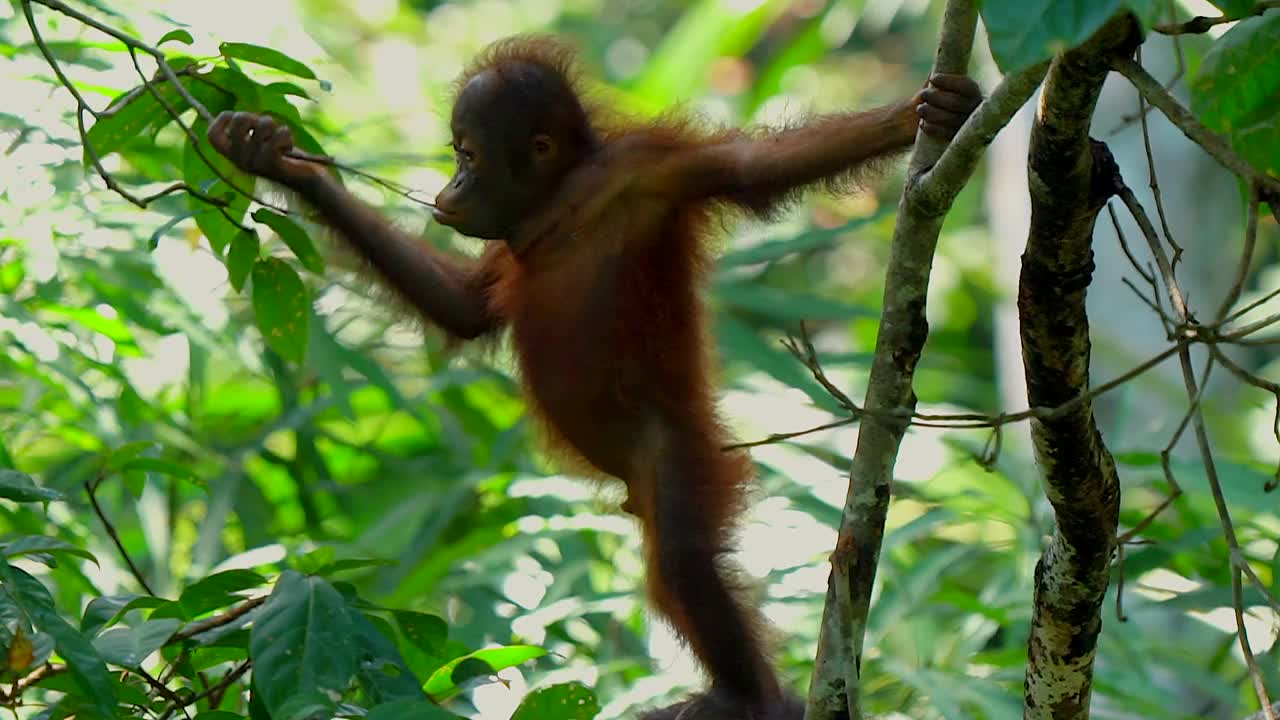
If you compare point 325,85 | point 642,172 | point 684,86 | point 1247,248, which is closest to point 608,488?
point 642,172

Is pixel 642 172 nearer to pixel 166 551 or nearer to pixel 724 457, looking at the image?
pixel 724 457

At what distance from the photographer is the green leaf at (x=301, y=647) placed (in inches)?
89.3

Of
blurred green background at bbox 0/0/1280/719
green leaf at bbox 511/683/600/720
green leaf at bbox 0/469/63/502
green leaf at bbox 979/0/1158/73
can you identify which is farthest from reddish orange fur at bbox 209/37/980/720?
green leaf at bbox 979/0/1158/73

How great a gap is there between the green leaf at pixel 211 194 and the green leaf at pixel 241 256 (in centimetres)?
3

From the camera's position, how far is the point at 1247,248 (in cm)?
192

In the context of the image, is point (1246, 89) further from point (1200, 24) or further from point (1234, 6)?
point (1234, 6)

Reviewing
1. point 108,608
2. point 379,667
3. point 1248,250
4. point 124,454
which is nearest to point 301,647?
point 379,667

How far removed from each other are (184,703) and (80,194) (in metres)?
2.29

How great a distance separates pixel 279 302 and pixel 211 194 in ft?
0.94

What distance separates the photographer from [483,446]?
6.17m

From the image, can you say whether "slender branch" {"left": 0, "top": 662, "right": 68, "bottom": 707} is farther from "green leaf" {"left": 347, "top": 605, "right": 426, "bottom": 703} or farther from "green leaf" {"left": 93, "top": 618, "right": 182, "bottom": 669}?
"green leaf" {"left": 347, "top": 605, "right": 426, "bottom": 703}

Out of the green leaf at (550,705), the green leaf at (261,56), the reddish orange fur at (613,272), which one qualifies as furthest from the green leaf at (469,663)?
the green leaf at (261,56)

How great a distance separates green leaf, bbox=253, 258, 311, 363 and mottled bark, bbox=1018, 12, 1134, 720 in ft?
4.65

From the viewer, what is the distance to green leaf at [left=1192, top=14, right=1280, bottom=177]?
2.18 meters
